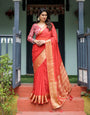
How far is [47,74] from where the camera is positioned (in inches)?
190

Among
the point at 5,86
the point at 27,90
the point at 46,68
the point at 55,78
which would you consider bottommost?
the point at 27,90

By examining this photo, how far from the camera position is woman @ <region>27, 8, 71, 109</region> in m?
4.75

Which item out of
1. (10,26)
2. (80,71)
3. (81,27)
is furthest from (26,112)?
(10,26)

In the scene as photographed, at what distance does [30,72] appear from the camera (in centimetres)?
854

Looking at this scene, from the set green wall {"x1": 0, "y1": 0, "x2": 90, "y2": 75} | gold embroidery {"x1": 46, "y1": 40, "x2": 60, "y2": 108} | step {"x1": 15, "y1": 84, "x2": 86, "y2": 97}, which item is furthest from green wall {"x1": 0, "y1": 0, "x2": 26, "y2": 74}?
gold embroidery {"x1": 46, "y1": 40, "x2": 60, "y2": 108}

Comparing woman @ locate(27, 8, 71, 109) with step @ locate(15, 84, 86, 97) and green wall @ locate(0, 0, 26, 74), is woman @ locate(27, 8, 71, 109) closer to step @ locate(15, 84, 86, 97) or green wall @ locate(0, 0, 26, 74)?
step @ locate(15, 84, 86, 97)

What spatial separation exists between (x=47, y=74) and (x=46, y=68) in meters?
0.14

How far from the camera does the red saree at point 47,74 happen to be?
187 inches

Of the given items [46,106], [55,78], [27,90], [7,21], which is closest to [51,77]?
[55,78]

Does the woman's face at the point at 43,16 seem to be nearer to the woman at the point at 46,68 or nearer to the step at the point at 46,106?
the woman at the point at 46,68

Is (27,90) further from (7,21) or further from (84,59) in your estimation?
(7,21)

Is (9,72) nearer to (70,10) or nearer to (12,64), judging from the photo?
(12,64)

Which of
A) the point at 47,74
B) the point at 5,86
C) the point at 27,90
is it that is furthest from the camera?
the point at 27,90

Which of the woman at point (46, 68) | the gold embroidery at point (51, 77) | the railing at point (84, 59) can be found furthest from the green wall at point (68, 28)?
the gold embroidery at point (51, 77)
